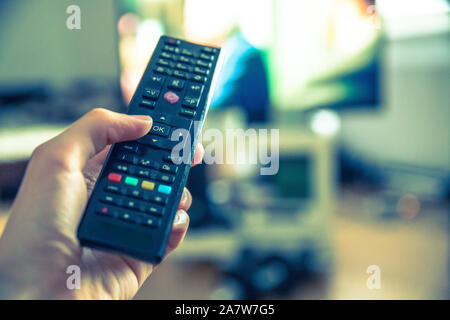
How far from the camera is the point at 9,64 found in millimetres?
1382

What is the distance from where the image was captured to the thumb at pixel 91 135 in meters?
0.40

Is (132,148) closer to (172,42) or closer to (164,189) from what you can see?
(164,189)

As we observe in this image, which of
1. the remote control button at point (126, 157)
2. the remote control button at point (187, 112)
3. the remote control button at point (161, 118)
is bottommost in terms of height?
the remote control button at point (126, 157)

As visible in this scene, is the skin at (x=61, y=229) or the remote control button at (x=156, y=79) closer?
the skin at (x=61, y=229)

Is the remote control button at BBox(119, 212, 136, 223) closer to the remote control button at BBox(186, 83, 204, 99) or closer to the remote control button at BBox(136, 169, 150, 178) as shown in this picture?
the remote control button at BBox(136, 169, 150, 178)

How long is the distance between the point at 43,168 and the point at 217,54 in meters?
0.26

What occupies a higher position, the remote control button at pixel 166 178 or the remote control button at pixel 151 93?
the remote control button at pixel 151 93

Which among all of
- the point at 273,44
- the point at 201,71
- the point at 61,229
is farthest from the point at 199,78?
the point at 273,44

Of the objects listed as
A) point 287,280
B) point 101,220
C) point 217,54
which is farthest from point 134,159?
point 287,280

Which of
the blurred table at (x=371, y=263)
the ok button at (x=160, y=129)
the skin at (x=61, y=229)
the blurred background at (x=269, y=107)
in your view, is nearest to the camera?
the skin at (x=61, y=229)

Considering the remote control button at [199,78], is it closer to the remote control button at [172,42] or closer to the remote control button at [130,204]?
the remote control button at [172,42]

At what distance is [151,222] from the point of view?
39 centimetres

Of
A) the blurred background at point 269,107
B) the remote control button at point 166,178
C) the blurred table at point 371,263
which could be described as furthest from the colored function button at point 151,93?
the blurred background at point 269,107
